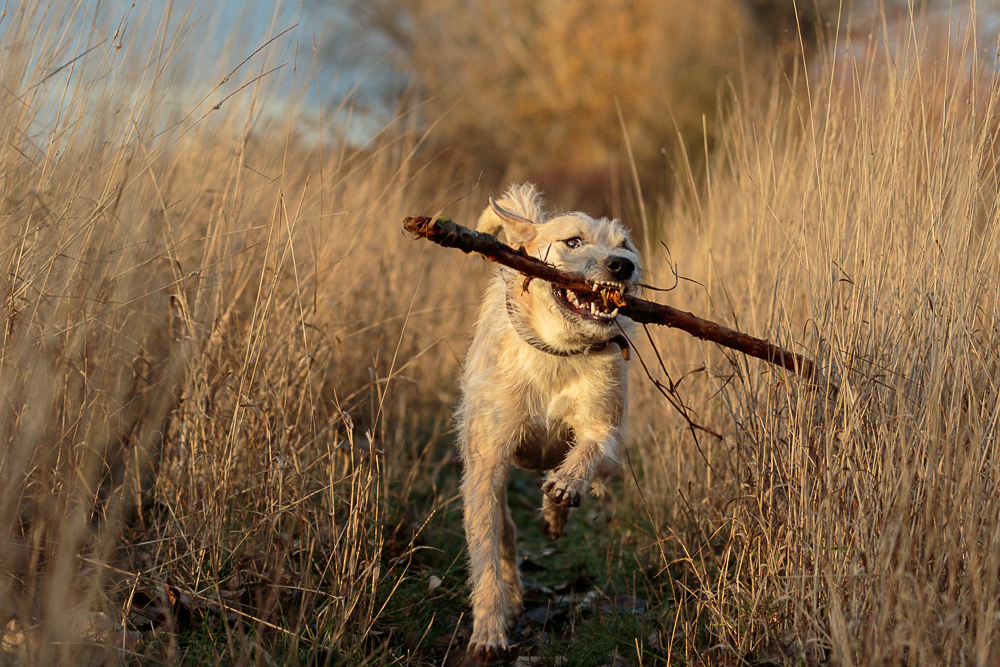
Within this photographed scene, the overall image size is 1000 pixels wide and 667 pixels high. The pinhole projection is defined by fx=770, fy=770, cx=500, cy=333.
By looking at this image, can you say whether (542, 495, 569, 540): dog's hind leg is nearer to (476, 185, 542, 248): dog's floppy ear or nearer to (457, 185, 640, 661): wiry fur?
(457, 185, 640, 661): wiry fur

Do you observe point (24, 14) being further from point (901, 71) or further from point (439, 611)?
point (901, 71)

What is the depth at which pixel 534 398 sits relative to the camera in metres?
3.16

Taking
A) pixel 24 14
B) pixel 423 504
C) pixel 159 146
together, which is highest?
pixel 24 14

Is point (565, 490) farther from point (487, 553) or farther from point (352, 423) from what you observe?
point (352, 423)

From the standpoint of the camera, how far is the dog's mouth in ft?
8.79

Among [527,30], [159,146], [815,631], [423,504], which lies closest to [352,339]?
[423,504]

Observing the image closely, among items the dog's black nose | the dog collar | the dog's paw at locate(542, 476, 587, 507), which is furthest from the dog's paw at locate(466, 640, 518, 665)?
the dog's black nose

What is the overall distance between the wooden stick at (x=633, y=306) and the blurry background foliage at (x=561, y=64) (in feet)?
39.2

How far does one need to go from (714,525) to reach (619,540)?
2.47 ft

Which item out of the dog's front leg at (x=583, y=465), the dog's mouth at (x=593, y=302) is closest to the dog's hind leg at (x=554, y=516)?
the dog's front leg at (x=583, y=465)

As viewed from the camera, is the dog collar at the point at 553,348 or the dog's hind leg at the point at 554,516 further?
the dog's hind leg at the point at 554,516

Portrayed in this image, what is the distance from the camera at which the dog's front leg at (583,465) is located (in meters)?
2.65

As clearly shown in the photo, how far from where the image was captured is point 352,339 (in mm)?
4582

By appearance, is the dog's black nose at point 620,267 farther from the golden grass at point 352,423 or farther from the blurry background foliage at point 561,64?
the blurry background foliage at point 561,64
